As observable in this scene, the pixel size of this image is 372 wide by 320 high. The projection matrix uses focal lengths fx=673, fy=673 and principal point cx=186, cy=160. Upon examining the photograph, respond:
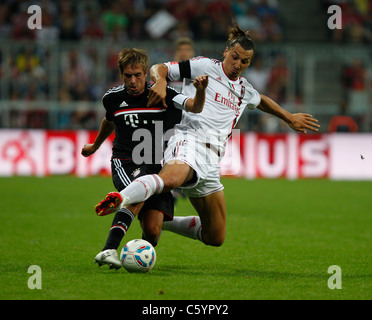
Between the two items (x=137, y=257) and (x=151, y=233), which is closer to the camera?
(x=137, y=257)

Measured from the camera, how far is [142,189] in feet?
18.0

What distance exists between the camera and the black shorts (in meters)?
6.11

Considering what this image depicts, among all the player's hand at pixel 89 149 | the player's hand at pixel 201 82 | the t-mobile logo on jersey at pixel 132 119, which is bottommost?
the player's hand at pixel 89 149

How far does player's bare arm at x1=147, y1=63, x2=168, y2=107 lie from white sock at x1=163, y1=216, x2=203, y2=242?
1338 mm

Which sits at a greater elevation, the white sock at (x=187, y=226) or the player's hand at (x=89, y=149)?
the player's hand at (x=89, y=149)

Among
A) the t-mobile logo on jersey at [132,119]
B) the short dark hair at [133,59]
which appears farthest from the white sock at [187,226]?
the short dark hair at [133,59]

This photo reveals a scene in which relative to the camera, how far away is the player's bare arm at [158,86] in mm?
5914

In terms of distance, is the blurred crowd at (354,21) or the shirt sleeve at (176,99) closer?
the shirt sleeve at (176,99)

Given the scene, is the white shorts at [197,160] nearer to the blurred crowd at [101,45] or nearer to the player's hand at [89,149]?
the player's hand at [89,149]

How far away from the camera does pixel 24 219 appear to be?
31.3ft

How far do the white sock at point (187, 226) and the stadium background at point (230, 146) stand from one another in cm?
25

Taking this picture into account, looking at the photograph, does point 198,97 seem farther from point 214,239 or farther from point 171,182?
point 214,239

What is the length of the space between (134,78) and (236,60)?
3.27 ft

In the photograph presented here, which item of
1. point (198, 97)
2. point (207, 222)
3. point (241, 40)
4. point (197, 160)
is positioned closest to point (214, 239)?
point (207, 222)
